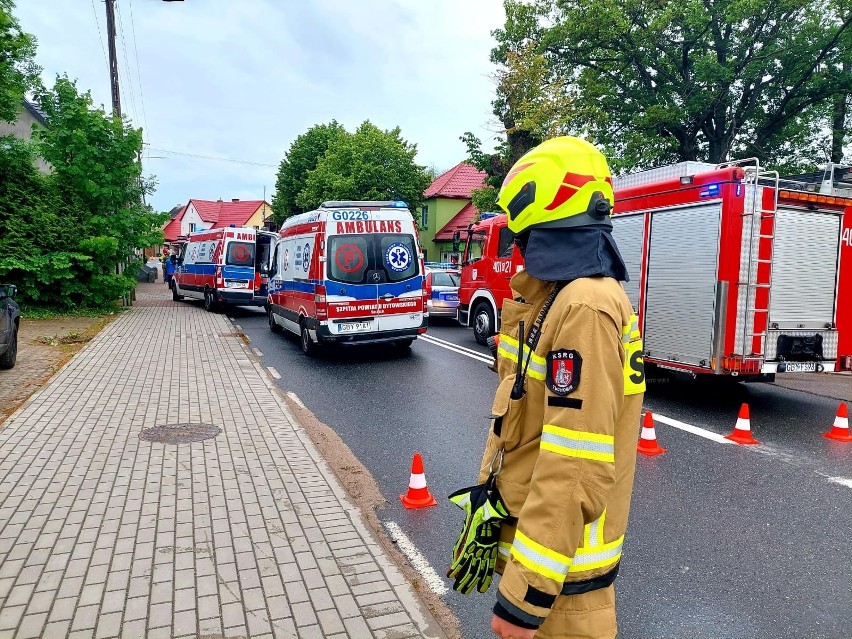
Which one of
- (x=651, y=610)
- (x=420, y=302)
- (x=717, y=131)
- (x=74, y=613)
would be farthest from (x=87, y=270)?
(x=717, y=131)

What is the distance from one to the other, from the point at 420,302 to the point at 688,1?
13.7m

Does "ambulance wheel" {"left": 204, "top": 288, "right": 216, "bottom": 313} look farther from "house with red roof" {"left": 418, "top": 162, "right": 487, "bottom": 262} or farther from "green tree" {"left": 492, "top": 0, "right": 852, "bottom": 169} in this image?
"house with red roof" {"left": 418, "top": 162, "right": 487, "bottom": 262}

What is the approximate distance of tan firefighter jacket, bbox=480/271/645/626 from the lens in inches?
63.4

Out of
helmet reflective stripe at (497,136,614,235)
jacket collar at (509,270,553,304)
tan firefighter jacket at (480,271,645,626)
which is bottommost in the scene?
tan firefighter jacket at (480,271,645,626)

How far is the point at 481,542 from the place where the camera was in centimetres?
191

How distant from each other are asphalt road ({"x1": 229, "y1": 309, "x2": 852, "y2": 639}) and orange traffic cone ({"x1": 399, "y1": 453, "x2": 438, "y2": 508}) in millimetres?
91

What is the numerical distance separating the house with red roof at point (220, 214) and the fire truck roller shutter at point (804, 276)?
67.7 meters

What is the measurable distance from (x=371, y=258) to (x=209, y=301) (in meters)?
11.7

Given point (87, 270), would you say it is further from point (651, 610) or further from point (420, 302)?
point (651, 610)

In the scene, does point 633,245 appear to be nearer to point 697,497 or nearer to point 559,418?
point 697,497

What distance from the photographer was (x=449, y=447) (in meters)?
6.56

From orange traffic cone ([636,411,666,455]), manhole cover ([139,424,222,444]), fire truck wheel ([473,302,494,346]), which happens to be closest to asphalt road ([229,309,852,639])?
orange traffic cone ([636,411,666,455])

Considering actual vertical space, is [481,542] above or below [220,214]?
below

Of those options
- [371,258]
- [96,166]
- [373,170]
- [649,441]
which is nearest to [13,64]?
[96,166]
